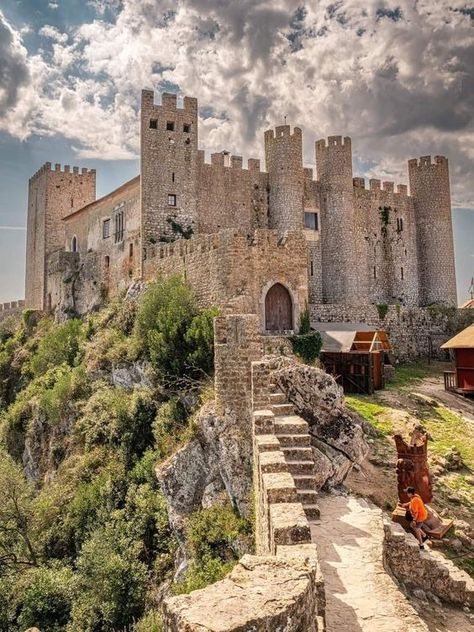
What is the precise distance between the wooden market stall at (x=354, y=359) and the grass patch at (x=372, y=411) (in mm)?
953

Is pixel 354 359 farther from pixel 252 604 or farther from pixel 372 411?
pixel 252 604

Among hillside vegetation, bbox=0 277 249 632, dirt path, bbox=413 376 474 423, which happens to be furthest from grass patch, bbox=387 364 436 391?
hillside vegetation, bbox=0 277 249 632

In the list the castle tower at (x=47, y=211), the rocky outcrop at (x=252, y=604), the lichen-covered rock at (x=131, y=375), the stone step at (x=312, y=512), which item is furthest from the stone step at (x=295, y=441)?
the castle tower at (x=47, y=211)

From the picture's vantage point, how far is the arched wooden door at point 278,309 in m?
20.0

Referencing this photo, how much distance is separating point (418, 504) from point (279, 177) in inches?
899

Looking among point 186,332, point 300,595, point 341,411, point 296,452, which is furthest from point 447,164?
point 300,595

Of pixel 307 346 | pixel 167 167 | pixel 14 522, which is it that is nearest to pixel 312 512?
pixel 307 346

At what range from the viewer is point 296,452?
9141mm

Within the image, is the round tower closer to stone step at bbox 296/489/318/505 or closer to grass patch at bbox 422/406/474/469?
grass patch at bbox 422/406/474/469

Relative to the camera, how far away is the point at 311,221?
1228 inches

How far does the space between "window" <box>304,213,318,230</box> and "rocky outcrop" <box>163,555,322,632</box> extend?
1105 inches

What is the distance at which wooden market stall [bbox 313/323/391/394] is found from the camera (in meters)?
21.1

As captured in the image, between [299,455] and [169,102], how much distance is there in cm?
2310

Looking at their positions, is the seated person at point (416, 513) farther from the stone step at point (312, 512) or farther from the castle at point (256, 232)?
the castle at point (256, 232)
